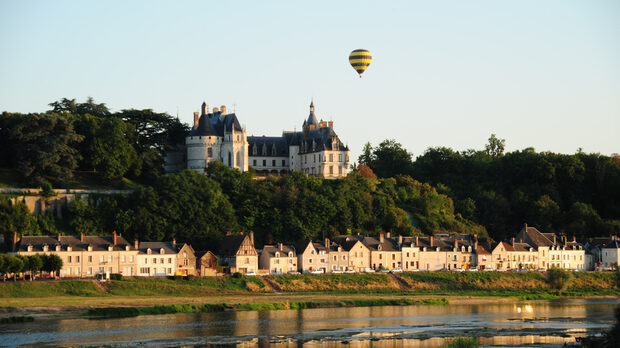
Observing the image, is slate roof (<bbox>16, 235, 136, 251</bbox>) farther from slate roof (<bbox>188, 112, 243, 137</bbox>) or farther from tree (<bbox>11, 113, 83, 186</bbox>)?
slate roof (<bbox>188, 112, 243, 137</bbox>)

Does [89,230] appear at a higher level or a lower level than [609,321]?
higher

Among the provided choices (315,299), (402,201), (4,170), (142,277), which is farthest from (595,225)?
(4,170)

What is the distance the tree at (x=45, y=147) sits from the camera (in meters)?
99.5

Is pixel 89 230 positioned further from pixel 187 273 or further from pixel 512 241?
pixel 512 241

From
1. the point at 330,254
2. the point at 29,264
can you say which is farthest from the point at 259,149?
the point at 29,264

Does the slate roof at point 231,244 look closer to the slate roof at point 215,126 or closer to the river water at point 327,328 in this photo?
the river water at point 327,328

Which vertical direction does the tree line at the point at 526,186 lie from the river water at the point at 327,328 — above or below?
above

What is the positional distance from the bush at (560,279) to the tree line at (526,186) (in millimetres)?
22774

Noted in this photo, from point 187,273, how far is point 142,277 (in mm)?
4696

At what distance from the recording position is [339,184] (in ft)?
367

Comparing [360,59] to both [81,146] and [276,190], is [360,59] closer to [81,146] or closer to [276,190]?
[276,190]

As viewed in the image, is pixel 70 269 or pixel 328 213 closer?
pixel 70 269

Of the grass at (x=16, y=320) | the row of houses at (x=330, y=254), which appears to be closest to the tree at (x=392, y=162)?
the row of houses at (x=330, y=254)

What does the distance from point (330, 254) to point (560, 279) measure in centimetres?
2181
